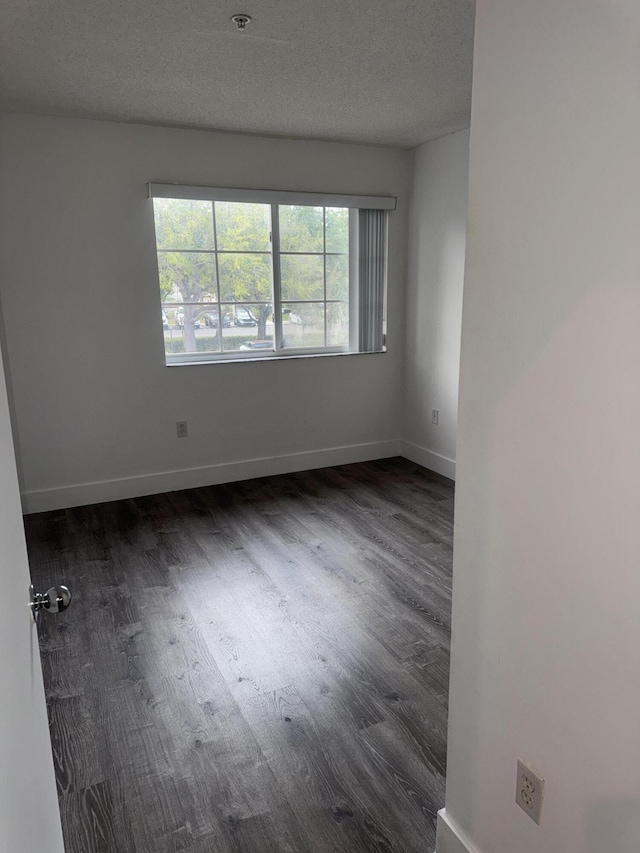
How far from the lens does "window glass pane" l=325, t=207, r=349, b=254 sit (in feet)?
14.5

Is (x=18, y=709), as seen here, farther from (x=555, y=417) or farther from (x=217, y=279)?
(x=217, y=279)

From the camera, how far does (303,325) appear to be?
449 centimetres

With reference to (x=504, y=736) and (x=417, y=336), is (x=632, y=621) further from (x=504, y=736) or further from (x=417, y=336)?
(x=417, y=336)

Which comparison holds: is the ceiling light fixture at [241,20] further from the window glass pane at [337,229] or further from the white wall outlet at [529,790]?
the white wall outlet at [529,790]

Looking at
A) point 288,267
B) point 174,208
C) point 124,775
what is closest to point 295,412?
point 288,267

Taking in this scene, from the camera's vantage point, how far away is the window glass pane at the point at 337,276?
4.49 metres

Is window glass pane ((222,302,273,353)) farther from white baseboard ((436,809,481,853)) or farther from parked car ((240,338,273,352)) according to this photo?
white baseboard ((436,809,481,853))

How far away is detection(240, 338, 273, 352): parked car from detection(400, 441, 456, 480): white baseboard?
4.67 feet

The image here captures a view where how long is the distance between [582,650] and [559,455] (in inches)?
13.8

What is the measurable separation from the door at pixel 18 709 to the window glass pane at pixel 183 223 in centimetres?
308

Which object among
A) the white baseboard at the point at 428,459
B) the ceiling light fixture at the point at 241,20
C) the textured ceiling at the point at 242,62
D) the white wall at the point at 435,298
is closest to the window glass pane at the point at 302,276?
the white wall at the point at 435,298

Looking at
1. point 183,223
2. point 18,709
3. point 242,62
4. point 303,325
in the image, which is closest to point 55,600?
point 18,709

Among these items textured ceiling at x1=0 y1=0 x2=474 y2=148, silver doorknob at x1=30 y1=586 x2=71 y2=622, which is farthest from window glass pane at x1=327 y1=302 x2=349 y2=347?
silver doorknob at x1=30 y1=586 x2=71 y2=622

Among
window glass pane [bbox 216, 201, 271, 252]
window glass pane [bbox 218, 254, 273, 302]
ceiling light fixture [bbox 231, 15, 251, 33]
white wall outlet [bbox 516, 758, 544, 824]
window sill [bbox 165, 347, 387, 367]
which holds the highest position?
ceiling light fixture [bbox 231, 15, 251, 33]
